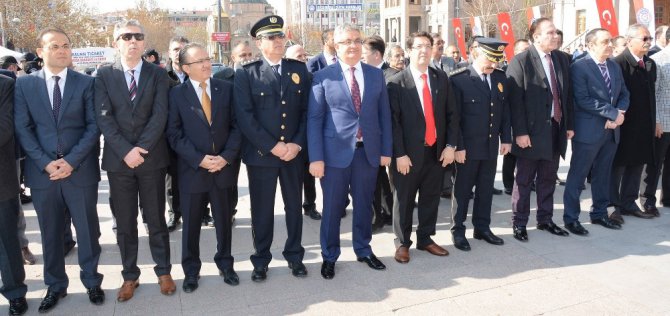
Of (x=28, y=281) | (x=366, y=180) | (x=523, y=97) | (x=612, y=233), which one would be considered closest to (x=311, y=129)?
(x=366, y=180)

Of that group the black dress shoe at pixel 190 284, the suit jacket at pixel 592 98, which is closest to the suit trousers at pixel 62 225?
the black dress shoe at pixel 190 284

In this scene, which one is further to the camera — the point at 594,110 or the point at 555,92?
the point at 594,110

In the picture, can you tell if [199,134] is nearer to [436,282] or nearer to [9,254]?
[9,254]

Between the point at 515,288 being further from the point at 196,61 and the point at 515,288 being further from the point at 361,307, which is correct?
the point at 196,61

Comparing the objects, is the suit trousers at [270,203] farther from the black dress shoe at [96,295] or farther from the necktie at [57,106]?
the necktie at [57,106]

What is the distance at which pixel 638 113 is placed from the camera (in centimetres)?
582

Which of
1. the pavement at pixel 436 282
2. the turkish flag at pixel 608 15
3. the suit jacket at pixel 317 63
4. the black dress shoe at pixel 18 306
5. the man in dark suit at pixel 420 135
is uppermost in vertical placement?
the turkish flag at pixel 608 15

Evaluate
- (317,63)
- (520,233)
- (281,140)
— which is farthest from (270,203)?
(317,63)

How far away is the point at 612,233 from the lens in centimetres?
544

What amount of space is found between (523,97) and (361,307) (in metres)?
2.69

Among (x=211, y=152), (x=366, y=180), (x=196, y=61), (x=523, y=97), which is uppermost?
(x=196, y=61)

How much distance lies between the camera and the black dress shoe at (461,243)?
501 centimetres

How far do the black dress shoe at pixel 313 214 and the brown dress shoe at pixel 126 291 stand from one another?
2.51 m

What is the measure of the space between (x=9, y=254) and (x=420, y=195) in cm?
340
